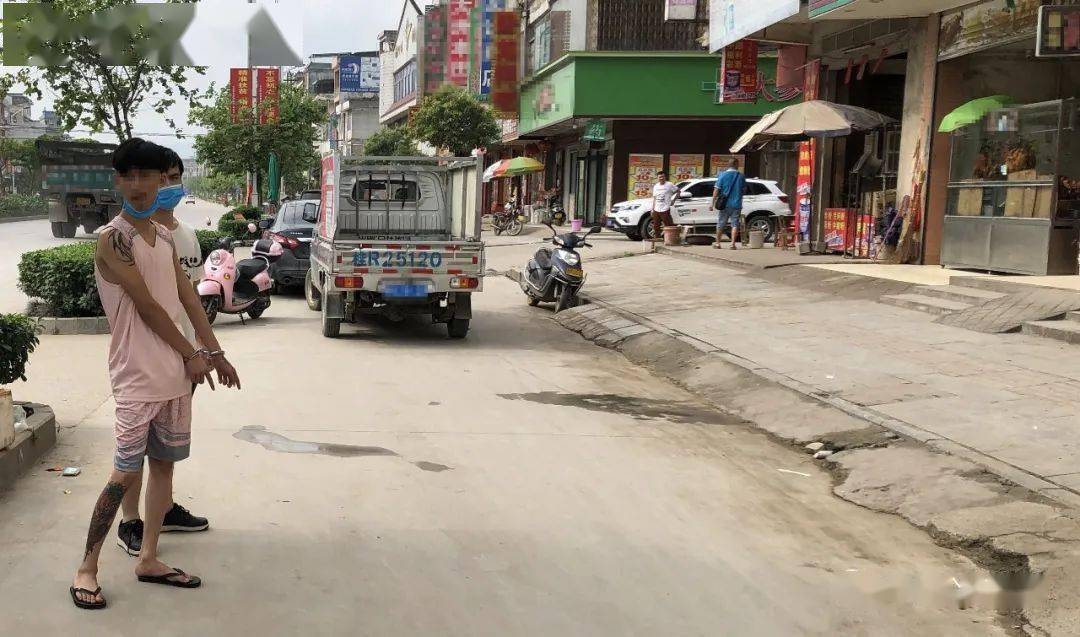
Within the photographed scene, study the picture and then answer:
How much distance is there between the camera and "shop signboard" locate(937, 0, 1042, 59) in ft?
42.2

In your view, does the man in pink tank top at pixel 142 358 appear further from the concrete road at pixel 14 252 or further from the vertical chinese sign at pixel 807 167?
the vertical chinese sign at pixel 807 167

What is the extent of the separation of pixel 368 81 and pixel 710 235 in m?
→ 75.1

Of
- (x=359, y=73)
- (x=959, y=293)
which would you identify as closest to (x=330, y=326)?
(x=959, y=293)

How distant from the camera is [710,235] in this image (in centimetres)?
2495

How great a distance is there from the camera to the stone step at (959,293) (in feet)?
37.9

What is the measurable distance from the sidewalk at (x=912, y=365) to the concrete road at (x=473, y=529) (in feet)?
3.43

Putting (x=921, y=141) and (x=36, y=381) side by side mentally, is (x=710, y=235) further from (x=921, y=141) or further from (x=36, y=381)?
(x=36, y=381)

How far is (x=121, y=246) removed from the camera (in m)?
3.71

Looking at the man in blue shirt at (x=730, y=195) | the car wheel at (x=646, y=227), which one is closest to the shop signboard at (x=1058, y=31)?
the man in blue shirt at (x=730, y=195)

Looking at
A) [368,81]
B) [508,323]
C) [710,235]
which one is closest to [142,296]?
[508,323]

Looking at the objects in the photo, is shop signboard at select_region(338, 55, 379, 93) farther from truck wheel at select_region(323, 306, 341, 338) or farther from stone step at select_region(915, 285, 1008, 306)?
truck wheel at select_region(323, 306, 341, 338)

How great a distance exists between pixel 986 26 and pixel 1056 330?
6.05m

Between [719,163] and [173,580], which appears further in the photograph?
[719,163]

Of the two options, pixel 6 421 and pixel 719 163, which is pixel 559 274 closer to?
pixel 6 421
